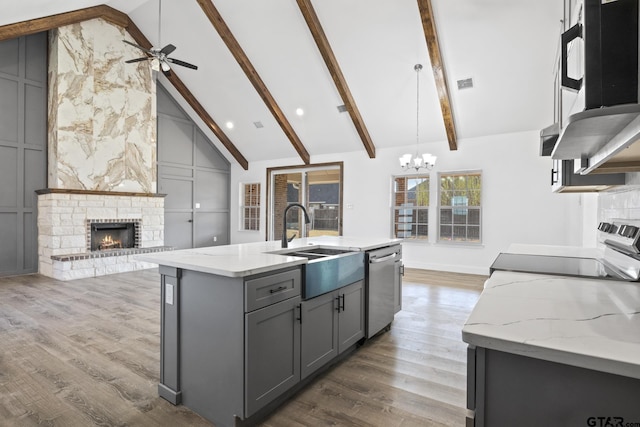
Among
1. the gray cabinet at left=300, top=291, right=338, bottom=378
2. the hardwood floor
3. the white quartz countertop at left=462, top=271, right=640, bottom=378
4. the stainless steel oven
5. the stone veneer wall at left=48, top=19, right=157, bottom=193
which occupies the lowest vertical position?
the hardwood floor

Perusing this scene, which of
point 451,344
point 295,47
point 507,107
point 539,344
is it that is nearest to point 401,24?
point 295,47

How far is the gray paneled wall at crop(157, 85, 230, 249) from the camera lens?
8.39m

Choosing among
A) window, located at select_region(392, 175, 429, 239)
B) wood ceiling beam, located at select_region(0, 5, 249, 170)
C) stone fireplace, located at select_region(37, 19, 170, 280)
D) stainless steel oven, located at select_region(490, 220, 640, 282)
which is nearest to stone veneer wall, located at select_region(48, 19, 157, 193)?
stone fireplace, located at select_region(37, 19, 170, 280)

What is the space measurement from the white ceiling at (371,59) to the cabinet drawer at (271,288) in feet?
14.5

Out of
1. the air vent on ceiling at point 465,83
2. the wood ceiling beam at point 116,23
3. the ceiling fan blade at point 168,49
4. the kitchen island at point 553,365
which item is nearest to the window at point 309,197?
the wood ceiling beam at point 116,23

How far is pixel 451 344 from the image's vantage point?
311cm

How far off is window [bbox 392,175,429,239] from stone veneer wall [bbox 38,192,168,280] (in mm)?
5306

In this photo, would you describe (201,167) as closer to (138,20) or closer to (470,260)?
(138,20)

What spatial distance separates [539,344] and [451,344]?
8.49ft

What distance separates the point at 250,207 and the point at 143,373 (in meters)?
7.47

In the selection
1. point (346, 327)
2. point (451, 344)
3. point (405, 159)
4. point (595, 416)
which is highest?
point (405, 159)

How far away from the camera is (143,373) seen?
2525 millimetres

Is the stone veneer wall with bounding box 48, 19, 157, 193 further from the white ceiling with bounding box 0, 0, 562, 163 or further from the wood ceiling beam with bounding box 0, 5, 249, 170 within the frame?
the white ceiling with bounding box 0, 0, 562, 163

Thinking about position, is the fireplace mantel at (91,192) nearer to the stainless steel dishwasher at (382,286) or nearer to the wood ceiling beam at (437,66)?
the stainless steel dishwasher at (382,286)
